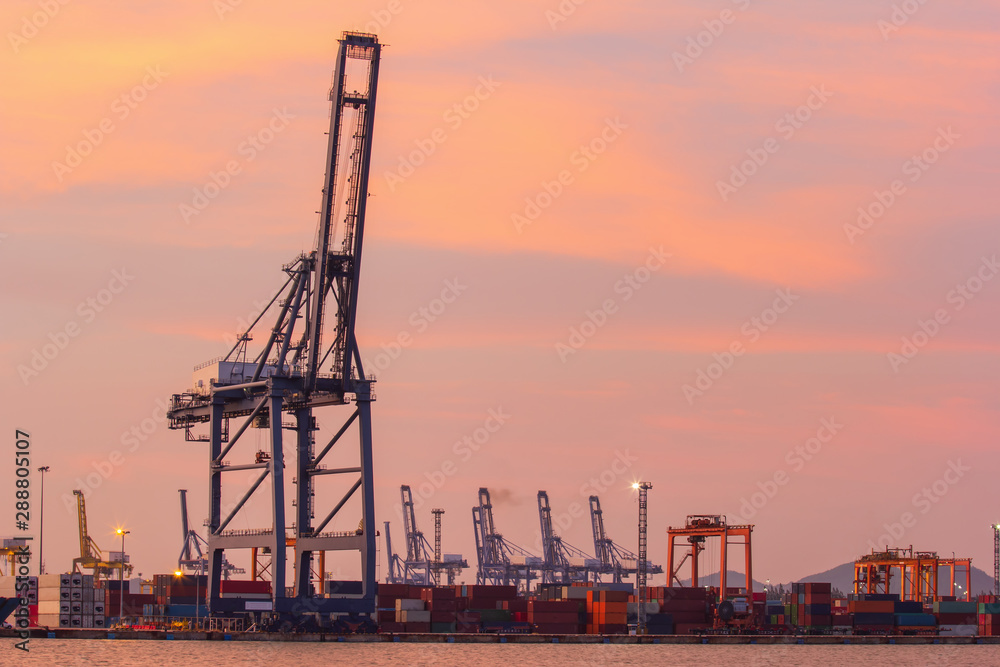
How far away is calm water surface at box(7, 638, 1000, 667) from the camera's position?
66.3 metres

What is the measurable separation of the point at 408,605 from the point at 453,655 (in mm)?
15183

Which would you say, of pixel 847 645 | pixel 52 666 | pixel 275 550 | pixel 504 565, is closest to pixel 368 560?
pixel 275 550

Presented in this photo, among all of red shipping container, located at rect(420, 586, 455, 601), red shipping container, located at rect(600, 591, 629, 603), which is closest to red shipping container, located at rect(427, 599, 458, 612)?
red shipping container, located at rect(420, 586, 455, 601)

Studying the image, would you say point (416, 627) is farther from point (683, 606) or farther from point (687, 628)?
point (687, 628)

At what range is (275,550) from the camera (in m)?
78.3

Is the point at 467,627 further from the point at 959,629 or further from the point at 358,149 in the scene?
the point at 959,629

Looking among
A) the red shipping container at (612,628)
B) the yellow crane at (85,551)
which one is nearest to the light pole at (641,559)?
the red shipping container at (612,628)

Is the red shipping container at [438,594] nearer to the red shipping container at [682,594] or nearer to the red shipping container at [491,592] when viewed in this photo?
the red shipping container at [491,592]

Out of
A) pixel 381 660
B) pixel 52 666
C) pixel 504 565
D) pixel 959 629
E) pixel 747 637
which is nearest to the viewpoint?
pixel 52 666

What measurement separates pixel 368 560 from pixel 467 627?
13139mm

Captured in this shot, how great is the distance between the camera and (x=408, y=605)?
88.9 meters

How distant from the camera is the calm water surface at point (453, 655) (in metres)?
66.3

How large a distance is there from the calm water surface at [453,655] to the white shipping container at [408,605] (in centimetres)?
483

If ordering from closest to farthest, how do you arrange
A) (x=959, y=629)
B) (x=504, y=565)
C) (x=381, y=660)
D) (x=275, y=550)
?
(x=381, y=660) < (x=275, y=550) < (x=959, y=629) < (x=504, y=565)
